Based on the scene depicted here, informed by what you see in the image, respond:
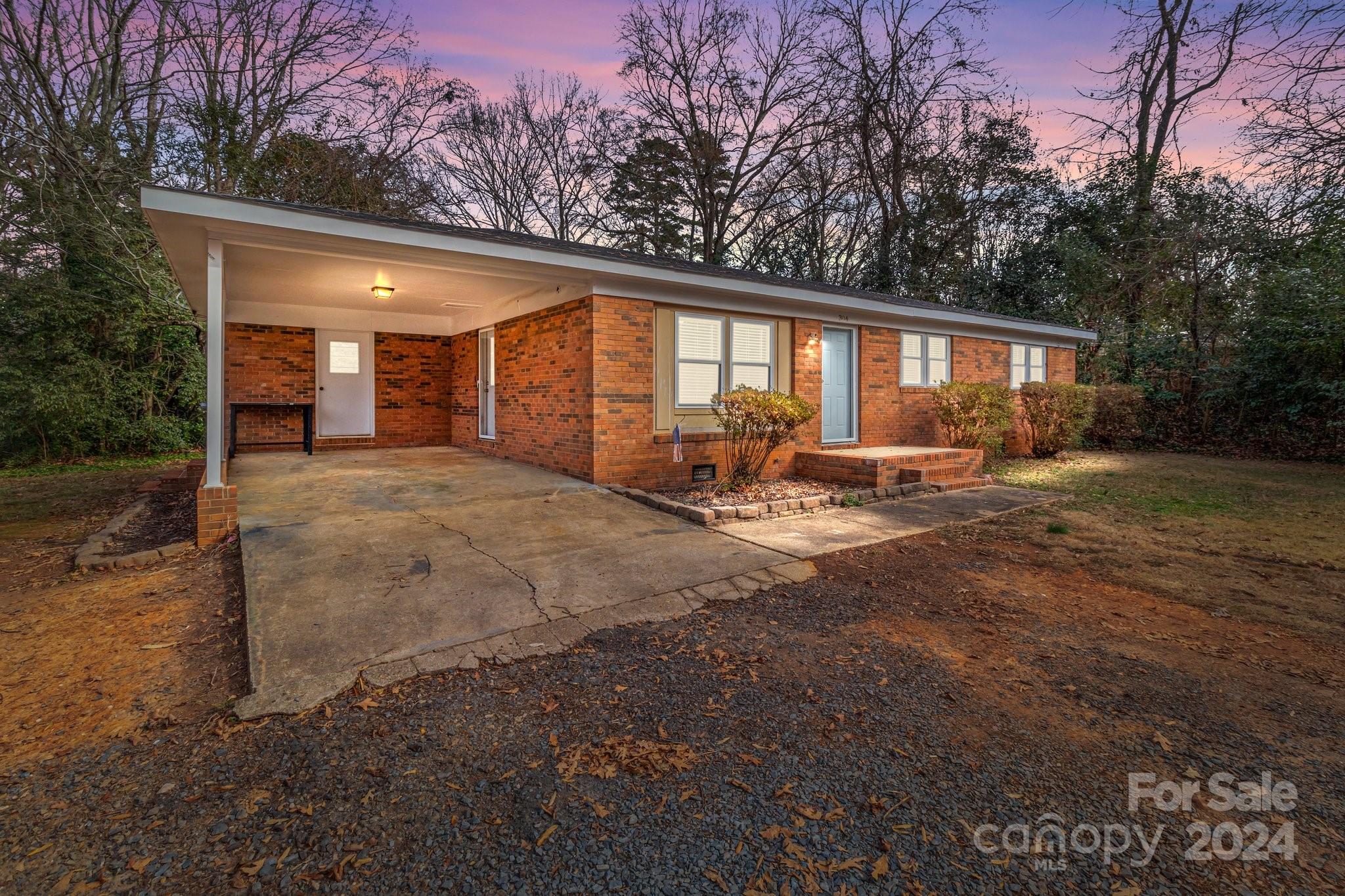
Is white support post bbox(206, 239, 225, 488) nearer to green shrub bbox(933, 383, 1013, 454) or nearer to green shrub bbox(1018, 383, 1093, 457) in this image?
green shrub bbox(933, 383, 1013, 454)

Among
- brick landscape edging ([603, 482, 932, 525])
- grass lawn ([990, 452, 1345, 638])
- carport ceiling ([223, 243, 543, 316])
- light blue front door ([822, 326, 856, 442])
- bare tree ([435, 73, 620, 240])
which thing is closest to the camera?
grass lawn ([990, 452, 1345, 638])

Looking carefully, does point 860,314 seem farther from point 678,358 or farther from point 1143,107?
point 1143,107

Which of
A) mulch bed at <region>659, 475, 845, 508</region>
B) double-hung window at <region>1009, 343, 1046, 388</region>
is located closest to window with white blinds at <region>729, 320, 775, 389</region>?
mulch bed at <region>659, 475, 845, 508</region>

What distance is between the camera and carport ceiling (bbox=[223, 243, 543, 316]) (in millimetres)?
6504

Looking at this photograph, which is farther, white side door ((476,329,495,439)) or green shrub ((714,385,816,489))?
white side door ((476,329,495,439))

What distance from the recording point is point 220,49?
10.8m

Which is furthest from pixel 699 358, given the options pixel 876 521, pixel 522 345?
pixel 876 521

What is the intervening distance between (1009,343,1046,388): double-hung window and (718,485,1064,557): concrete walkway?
5.79 m

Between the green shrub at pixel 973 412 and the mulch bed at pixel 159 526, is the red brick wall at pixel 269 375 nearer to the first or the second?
the mulch bed at pixel 159 526

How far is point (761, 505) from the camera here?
6363 millimetres

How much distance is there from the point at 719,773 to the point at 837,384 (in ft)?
27.9

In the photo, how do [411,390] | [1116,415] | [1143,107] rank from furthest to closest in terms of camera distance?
[1143,107], [1116,415], [411,390]

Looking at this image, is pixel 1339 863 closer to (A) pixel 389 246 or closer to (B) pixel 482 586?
(B) pixel 482 586

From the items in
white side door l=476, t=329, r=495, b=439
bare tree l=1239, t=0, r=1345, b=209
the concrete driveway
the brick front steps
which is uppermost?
bare tree l=1239, t=0, r=1345, b=209
